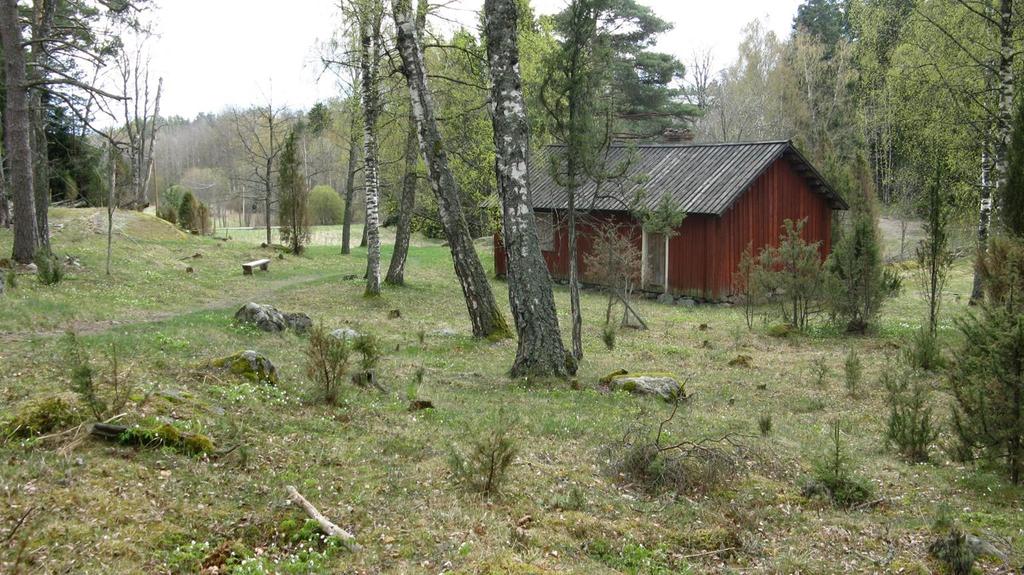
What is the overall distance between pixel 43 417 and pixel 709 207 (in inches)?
760

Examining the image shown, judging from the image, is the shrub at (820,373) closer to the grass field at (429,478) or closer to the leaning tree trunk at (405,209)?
the grass field at (429,478)

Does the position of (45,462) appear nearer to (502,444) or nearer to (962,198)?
(502,444)

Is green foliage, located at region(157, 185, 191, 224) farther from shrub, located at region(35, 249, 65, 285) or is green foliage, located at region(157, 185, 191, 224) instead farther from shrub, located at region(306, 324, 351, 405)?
shrub, located at region(306, 324, 351, 405)

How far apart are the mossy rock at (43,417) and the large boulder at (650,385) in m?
6.32

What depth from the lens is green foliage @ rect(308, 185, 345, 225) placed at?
4938cm

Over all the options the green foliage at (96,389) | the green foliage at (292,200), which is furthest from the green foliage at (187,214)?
the green foliage at (96,389)

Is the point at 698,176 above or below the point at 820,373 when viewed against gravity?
above

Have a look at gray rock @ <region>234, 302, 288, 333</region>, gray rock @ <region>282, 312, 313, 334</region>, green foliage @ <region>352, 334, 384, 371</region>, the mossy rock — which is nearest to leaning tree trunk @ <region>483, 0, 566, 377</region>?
green foliage @ <region>352, 334, 384, 371</region>

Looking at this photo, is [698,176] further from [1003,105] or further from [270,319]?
[270,319]

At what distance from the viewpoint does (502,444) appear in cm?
575

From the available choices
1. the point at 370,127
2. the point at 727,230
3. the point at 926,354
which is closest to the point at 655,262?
the point at 727,230

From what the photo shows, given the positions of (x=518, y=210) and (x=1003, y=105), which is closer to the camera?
(x=518, y=210)

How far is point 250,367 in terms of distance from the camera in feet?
27.5

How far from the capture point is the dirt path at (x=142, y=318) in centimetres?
1017
